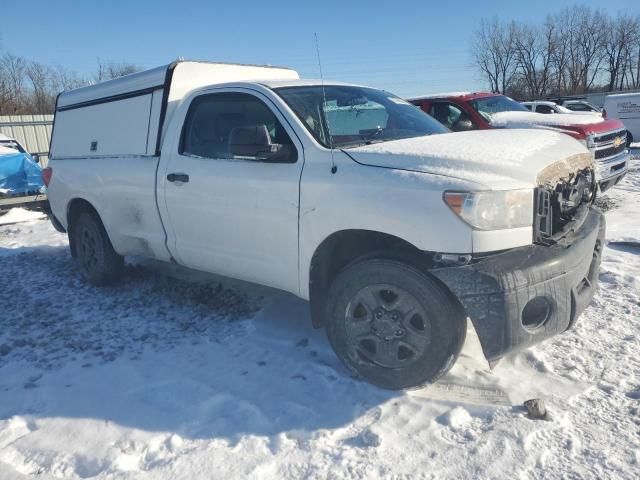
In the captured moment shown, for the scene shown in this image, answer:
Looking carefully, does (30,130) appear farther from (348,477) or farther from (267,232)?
(348,477)

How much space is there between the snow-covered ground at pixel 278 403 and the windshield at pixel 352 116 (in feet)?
5.02

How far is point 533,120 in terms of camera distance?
852 cm

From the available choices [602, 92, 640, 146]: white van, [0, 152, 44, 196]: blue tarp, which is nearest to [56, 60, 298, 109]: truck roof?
[0, 152, 44, 196]: blue tarp

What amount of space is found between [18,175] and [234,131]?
30.8 feet

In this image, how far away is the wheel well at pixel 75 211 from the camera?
5473 millimetres

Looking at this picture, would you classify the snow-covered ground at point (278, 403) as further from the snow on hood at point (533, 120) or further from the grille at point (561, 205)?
the snow on hood at point (533, 120)

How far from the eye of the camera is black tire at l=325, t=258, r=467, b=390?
2869 mm

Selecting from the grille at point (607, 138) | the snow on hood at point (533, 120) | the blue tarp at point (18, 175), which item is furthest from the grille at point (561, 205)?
the blue tarp at point (18, 175)

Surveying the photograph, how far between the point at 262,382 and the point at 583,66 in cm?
6688

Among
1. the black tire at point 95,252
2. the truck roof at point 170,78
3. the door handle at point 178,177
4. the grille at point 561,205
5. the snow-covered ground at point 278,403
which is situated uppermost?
the truck roof at point 170,78

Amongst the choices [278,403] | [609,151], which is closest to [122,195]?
[278,403]

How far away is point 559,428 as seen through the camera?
2680mm

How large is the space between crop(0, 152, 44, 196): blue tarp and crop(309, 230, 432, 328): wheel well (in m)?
9.65

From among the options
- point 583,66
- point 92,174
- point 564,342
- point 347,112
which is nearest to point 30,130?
point 92,174
